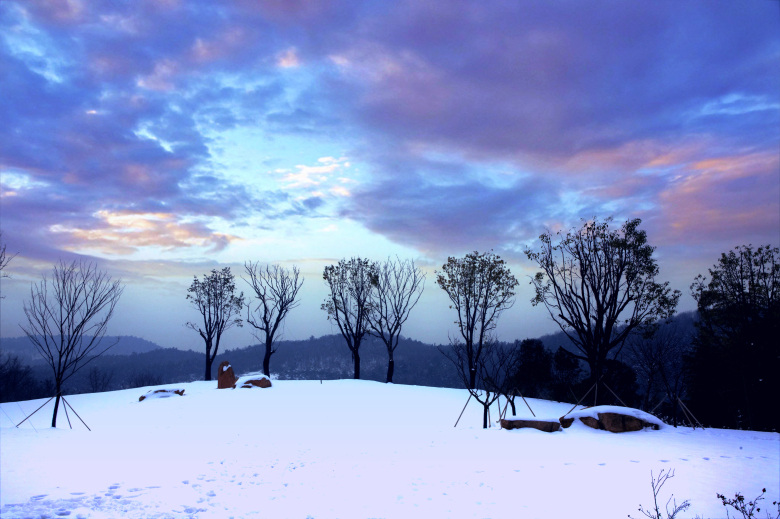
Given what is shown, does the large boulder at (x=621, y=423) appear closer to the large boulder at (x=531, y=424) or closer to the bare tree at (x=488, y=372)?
the large boulder at (x=531, y=424)

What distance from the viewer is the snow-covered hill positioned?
700cm

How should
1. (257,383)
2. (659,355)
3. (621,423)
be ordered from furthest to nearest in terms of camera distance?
(659,355) < (257,383) < (621,423)

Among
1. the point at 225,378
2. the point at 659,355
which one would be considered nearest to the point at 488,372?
the point at 659,355

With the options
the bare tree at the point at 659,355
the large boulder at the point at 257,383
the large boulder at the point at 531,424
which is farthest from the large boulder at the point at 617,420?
the large boulder at the point at 257,383

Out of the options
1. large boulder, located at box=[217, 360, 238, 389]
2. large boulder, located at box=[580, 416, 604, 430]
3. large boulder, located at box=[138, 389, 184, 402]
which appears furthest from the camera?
large boulder, located at box=[217, 360, 238, 389]

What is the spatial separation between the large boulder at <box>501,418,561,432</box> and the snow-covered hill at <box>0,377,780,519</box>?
0.33 metres

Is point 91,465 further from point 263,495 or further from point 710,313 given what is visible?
point 710,313

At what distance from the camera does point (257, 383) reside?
25.2m

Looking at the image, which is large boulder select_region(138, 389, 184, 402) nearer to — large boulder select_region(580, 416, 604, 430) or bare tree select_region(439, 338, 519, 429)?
bare tree select_region(439, 338, 519, 429)

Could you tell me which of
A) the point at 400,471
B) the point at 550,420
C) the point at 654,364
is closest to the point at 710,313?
the point at 654,364

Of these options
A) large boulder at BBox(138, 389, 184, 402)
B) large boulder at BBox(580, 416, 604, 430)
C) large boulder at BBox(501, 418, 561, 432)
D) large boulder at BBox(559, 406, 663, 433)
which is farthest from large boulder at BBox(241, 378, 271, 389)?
large boulder at BBox(580, 416, 604, 430)

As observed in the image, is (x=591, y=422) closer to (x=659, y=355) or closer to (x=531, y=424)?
(x=531, y=424)

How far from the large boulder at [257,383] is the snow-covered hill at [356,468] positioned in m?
8.13

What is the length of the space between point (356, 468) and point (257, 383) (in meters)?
17.3
